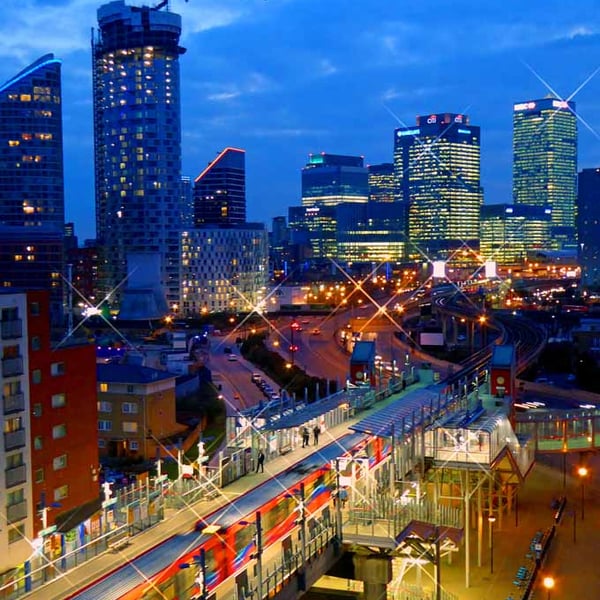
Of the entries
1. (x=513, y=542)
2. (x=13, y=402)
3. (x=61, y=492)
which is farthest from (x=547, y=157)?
(x=13, y=402)

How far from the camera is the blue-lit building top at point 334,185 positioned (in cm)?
14588

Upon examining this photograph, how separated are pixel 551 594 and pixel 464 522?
1728 mm

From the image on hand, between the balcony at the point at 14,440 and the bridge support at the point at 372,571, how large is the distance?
6.73 m

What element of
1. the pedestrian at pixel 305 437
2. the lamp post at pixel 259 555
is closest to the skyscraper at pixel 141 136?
the pedestrian at pixel 305 437

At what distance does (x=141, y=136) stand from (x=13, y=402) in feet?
185

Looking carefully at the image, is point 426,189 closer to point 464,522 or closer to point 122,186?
point 122,186

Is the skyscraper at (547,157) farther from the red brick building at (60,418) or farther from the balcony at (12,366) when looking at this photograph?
the balcony at (12,366)

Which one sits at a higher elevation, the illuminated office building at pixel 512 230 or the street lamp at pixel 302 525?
the illuminated office building at pixel 512 230

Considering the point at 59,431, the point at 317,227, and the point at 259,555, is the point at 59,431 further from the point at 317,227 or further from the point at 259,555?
the point at 317,227

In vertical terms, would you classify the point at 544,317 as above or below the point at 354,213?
below

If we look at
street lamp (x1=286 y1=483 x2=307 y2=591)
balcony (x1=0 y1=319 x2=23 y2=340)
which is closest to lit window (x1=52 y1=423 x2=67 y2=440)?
balcony (x1=0 y1=319 x2=23 y2=340)

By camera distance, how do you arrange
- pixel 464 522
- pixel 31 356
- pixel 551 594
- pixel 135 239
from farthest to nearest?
pixel 135 239 → pixel 31 356 → pixel 464 522 → pixel 551 594

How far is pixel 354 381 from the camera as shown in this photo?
1819cm

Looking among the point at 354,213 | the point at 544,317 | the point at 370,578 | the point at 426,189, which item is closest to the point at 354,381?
the point at 370,578
